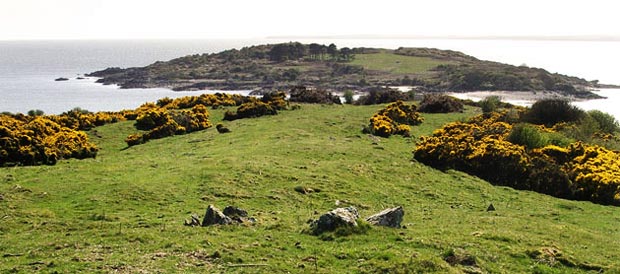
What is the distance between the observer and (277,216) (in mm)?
20969

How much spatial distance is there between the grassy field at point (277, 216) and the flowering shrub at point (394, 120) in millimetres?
5855

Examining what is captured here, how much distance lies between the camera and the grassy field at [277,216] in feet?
49.4

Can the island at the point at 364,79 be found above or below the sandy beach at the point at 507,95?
above

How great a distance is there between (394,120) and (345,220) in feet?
110

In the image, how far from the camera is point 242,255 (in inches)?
601

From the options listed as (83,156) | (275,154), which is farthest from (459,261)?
(83,156)

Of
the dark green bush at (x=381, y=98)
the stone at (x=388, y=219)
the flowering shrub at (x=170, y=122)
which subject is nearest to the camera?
the stone at (x=388, y=219)

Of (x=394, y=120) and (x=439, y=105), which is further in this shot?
(x=439, y=105)

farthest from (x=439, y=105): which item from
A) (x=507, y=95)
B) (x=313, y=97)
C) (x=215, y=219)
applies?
(x=507, y=95)

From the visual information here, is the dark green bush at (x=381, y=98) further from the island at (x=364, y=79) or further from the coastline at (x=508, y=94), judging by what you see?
the island at (x=364, y=79)

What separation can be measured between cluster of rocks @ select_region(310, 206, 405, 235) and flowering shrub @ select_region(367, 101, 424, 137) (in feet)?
83.5

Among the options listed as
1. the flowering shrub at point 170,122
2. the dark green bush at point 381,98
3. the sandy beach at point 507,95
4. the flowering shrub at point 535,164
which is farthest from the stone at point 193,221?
the sandy beach at point 507,95

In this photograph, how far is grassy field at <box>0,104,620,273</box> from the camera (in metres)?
15.1

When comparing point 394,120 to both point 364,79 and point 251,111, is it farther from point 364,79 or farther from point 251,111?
point 364,79
